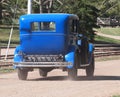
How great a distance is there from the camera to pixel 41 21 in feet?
61.1

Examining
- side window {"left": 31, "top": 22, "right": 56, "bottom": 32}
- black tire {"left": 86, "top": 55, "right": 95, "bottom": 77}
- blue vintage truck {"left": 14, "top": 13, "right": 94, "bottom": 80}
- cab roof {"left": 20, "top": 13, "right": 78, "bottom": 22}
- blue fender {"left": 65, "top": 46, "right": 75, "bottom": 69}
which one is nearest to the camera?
blue fender {"left": 65, "top": 46, "right": 75, "bottom": 69}

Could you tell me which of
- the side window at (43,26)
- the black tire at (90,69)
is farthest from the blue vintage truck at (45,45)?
the black tire at (90,69)

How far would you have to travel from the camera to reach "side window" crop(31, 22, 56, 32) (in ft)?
61.3

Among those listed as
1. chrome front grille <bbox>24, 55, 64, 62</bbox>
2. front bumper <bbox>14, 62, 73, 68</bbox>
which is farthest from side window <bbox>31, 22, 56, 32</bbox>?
front bumper <bbox>14, 62, 73, 68</bbox>

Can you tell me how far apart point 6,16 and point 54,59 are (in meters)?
50.6

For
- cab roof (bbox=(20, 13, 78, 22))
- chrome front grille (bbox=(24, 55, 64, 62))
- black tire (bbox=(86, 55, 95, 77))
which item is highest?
cab roof (bbox=(20, 13, 78, 22))

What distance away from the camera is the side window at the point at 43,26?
18672 millimetres

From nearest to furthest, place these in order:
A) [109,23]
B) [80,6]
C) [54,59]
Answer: [54,59], [80,6], [109,23]

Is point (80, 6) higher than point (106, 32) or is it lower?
higher

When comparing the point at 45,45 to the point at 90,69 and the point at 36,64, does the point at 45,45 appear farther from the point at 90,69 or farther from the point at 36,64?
the point at 90,69

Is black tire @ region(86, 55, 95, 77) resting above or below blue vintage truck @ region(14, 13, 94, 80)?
below

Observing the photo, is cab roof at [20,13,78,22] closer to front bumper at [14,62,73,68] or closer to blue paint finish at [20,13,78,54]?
blue paint finish at [20,13,78,54]

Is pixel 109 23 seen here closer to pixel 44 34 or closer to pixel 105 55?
pixel 105 55
